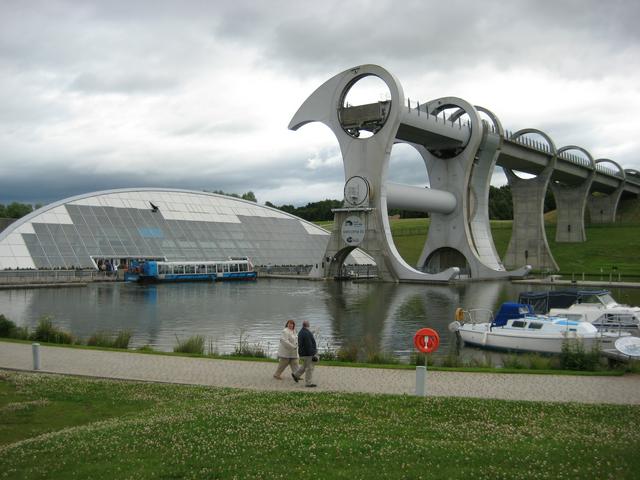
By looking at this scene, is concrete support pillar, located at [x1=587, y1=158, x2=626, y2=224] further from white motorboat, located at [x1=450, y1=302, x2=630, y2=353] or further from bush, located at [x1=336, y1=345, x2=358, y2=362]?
Answer: bush, located at [x1=336, y1=345, x2=358, y2=362]

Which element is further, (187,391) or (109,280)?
(109,280)

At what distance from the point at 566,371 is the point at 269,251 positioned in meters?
60.7

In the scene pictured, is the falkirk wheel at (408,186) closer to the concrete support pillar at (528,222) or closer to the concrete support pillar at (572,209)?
the concrete support pillar at (528,222)

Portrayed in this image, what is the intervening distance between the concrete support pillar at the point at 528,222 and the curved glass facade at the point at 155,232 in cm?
2126

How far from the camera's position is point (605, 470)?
8.17 metres

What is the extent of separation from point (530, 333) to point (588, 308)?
5901 mm

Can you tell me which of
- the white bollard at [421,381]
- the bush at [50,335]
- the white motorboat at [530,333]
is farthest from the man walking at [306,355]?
the bush at [50,335]

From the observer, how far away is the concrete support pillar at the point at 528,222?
83.2m

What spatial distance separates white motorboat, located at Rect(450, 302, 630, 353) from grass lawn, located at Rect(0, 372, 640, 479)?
10.8 metres

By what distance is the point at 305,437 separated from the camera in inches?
384

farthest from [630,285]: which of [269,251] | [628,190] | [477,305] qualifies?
[628,190]

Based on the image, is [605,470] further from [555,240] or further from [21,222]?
[555,240]

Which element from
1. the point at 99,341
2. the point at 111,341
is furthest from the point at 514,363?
the point at 99,341

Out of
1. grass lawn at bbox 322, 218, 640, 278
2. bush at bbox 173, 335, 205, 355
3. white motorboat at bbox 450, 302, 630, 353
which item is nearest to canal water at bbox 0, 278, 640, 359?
bush at bbox 173, 335, 205, 355
